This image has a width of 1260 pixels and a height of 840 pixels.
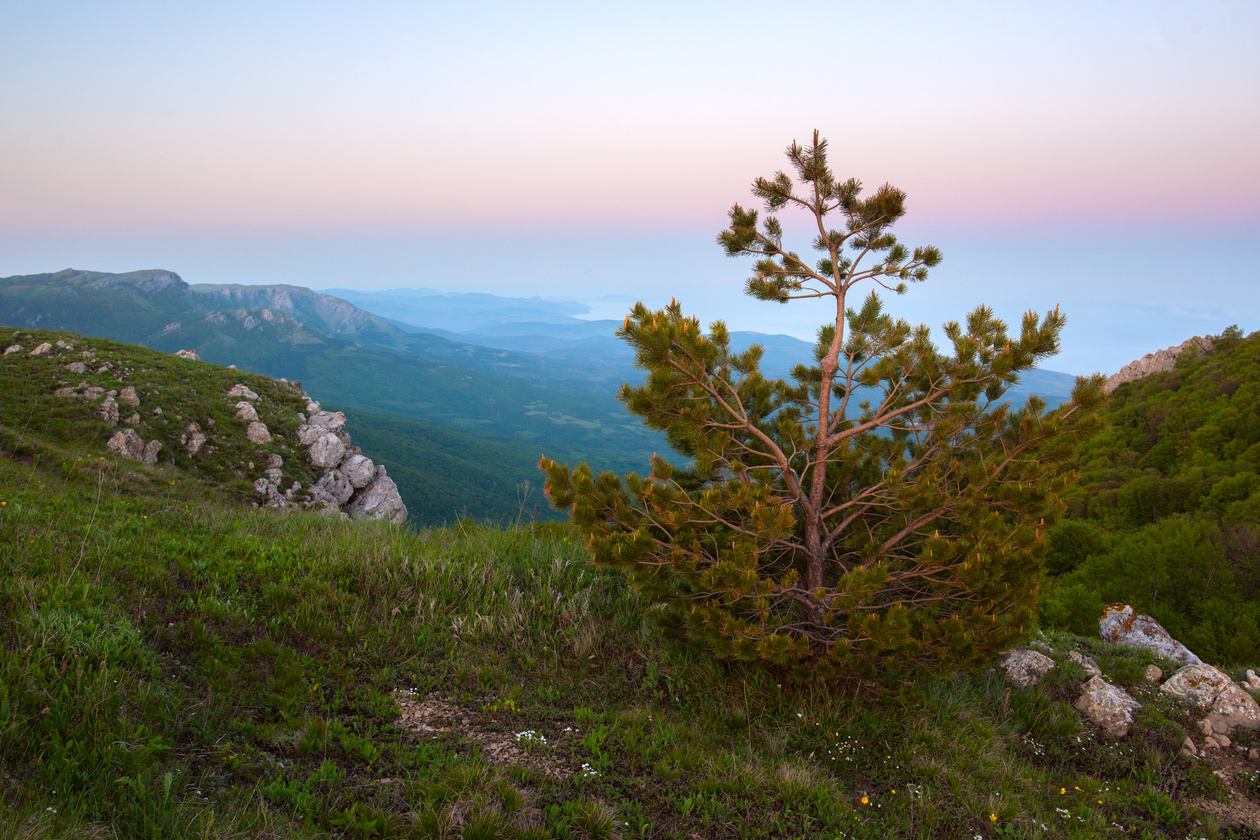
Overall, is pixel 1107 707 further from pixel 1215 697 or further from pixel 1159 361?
pixel 1159 361

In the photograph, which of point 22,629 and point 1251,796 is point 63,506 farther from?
point 1251,796

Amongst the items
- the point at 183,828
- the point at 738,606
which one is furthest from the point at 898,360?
the point at 183,828

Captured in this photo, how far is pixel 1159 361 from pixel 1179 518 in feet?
214

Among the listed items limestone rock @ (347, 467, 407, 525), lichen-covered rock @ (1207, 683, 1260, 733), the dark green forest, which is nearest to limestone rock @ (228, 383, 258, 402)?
limestone rock @ (347, 467, 407, 525)

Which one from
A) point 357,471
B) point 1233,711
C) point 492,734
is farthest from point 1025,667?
point 357,471

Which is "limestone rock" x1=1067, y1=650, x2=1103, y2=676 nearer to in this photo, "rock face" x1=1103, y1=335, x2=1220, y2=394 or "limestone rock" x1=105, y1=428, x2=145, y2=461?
"limestone rock" x1=105, y1=428, x2=145, y2=461

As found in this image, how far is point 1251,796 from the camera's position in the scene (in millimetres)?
5531

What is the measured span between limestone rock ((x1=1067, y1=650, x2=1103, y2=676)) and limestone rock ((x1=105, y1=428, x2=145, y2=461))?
71.6 ft

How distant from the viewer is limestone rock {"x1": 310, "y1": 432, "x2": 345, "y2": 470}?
22.0 meters

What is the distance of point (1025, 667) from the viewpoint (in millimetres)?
7203

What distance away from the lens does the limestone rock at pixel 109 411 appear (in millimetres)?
18297

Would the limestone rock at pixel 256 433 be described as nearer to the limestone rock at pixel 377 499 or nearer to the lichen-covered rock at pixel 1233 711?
the limestone rock at pixel 377 499

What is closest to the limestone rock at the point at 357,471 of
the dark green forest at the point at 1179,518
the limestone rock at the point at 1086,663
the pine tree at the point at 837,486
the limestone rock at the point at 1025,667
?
the pine tree at the point at 837,486

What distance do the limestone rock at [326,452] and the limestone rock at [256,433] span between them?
1562 mm
